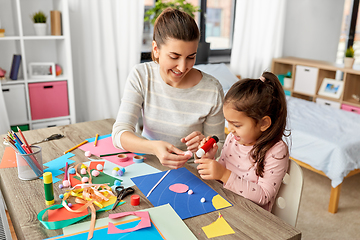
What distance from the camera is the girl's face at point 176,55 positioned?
118cm

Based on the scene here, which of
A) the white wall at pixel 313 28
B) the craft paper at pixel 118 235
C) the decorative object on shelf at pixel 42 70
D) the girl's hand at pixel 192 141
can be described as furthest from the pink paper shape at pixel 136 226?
the white wall at pixel 313 28

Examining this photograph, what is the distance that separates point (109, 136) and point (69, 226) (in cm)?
66

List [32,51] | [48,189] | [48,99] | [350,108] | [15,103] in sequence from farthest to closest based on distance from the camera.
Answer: [350,108] < [32,51] < [48,99] < [15,103] < [48,189]

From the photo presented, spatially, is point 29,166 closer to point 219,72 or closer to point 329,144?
point 329,144

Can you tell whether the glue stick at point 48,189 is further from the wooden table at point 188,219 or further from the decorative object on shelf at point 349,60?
the decorative object on shelf at point 349,60

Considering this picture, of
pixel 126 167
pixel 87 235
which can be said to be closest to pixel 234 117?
pixel 126 167

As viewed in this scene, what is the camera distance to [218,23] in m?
3.89

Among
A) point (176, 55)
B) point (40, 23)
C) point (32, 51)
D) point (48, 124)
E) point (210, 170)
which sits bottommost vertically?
point (48, 124)

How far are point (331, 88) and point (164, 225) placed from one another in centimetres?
313

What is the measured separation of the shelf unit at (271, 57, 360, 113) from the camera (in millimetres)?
3252

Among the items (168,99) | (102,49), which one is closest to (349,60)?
(102,49)

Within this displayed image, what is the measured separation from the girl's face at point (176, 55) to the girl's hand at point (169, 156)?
0.31m

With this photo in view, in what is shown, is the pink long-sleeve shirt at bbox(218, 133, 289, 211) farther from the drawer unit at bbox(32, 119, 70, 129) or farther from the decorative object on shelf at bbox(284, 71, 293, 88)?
the decorative object on shelf at bbox(284, 71, 293, 88)

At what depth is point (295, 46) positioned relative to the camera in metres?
4.20
